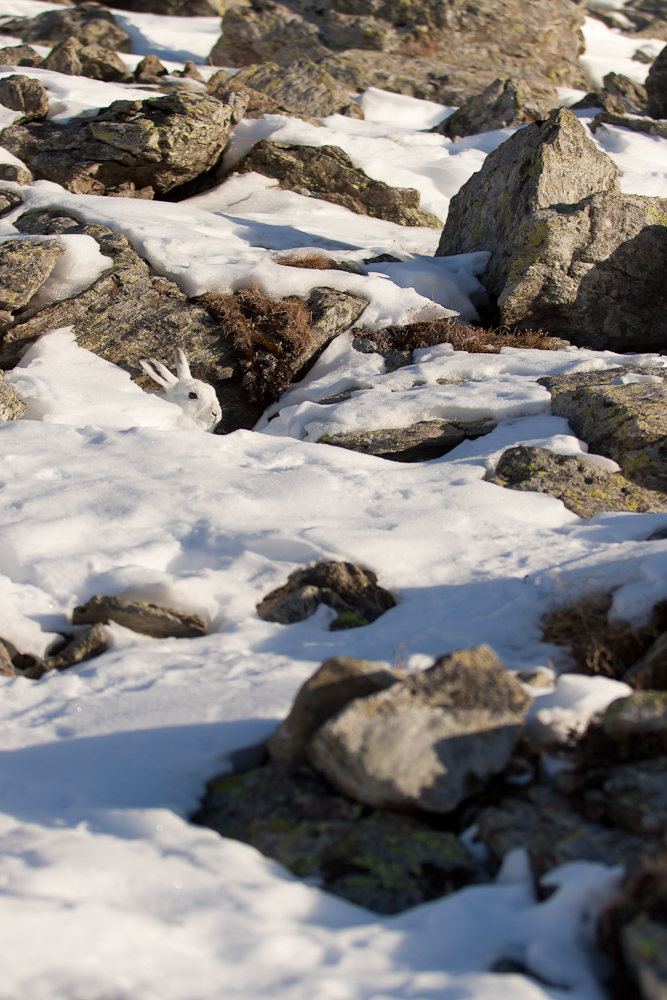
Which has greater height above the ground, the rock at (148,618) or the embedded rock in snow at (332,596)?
the embedded rock in snow at (332,596)

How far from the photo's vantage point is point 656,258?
36.3 ft

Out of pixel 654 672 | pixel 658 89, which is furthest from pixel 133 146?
pixel 658 89

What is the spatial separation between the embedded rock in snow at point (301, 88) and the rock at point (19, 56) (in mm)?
5267

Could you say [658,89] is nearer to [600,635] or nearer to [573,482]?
[573,482]

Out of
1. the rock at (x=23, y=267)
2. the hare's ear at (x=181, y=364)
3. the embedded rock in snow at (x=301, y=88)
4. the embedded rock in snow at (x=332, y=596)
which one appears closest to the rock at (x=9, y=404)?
the rock at (x=23, y=267)

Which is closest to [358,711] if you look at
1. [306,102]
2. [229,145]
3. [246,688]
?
[246,688]

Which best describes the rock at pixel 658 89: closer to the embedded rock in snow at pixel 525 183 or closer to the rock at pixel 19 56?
the embedded rock in snow at pixel 525 183

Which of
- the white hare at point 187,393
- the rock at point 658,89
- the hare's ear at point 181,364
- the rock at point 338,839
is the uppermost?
the rock at point 658,89

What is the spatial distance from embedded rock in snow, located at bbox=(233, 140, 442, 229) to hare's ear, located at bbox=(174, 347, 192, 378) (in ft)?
22.8

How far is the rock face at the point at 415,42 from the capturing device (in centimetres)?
2511

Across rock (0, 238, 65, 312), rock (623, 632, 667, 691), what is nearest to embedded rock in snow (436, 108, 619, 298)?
rock (0, 238, 65, 312)

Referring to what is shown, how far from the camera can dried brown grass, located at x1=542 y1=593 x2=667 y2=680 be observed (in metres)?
4.07

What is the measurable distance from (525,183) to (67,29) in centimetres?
2119

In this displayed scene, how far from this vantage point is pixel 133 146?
44.0ft
